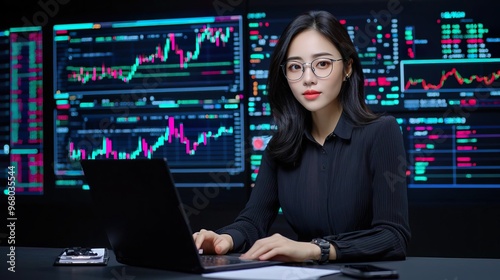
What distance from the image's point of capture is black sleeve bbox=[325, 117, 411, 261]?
1.86 m

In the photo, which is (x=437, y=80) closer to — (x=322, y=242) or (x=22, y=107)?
(x=322, y=242)

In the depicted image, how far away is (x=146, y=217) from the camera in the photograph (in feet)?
5.21

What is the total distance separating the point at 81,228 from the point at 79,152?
0.39m

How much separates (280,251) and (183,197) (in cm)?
188

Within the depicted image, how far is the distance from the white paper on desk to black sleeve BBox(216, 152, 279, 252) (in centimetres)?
55

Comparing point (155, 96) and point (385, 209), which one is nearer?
point (385, 209)

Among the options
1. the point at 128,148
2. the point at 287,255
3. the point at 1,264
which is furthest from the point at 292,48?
the point at 128,148

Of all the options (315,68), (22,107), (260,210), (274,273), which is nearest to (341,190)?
(260,210)

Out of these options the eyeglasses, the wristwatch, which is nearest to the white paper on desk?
the wristwatch

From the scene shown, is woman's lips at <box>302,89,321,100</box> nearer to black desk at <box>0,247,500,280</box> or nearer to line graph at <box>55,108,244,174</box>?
black desk at <box>0,247,500,280</box>

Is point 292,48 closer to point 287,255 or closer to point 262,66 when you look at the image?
point 287,255

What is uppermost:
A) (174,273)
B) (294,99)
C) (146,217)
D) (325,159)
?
(294,99)

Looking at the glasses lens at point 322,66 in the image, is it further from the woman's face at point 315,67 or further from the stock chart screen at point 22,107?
the stock chart screen at point 22,107

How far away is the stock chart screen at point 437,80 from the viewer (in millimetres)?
3275
